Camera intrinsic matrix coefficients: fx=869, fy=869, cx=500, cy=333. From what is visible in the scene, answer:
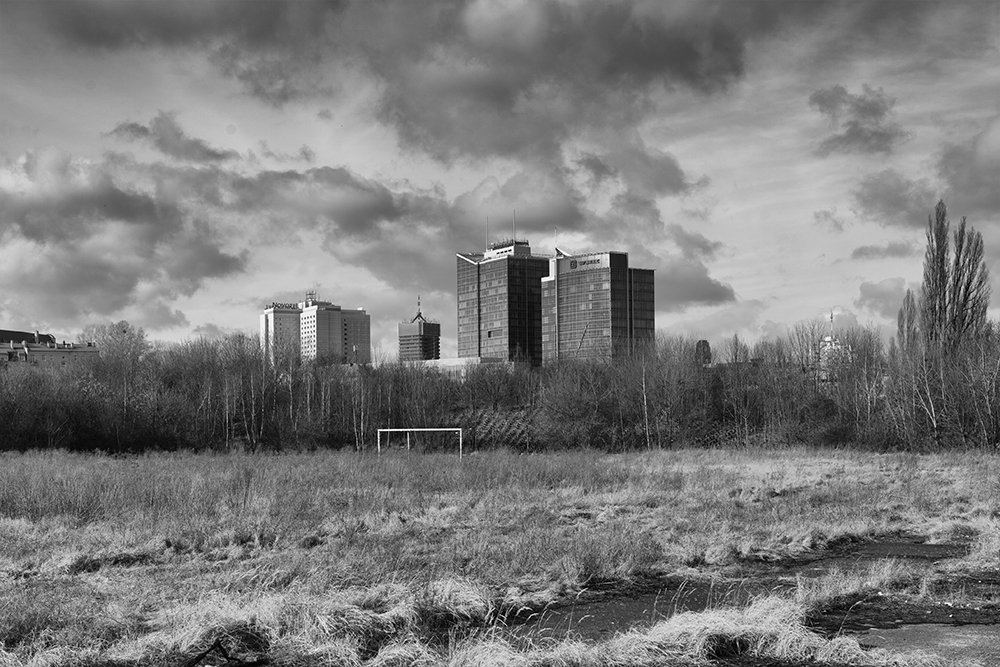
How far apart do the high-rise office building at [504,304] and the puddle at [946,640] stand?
14724cm

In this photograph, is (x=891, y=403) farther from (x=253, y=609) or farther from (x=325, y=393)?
(x=253, y=609)

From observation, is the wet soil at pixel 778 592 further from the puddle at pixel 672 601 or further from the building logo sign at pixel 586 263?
the building logo sign at pixel 586 263

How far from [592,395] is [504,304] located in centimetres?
10131

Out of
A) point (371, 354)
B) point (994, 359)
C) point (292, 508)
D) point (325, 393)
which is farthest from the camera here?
point (371, 354)

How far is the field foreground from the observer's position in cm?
877

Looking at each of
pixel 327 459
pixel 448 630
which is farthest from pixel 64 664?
pixel 327 459

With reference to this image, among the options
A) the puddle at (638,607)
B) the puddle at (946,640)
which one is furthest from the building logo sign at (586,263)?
the puddle at (946,640)

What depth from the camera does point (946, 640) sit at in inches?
366

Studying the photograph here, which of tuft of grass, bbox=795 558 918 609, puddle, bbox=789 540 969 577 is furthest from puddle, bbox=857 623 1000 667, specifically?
puddle, bbox=789 540 969 577

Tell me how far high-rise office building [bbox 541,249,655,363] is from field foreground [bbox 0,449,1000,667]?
11375 centimetres

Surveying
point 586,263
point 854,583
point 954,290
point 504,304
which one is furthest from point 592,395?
point 504,304

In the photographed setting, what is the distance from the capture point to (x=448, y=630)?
972 centimetres

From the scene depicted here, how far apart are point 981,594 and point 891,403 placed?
45441mm

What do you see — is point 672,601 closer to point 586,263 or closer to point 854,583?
point 854,583
